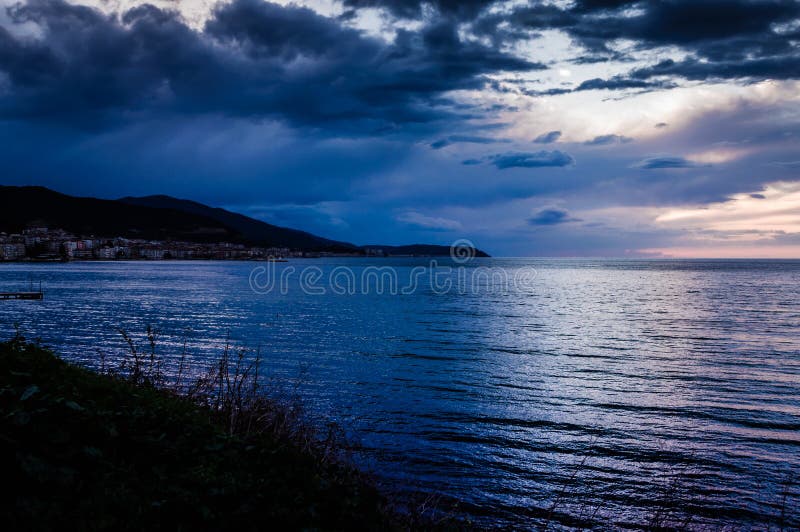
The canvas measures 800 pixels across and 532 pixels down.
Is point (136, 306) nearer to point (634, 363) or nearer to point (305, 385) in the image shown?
point (305, 385)

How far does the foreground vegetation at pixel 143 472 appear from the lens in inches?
253

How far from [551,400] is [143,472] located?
1733 centimetres

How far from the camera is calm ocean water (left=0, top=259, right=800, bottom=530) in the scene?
516 inches

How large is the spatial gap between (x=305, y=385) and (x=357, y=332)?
2001 centimetres

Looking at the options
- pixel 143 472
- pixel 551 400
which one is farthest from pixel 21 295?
pixel 143 472

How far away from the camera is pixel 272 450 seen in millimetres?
Result: 9727

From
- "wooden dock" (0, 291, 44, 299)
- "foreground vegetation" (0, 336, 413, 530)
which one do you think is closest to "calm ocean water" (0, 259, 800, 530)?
"foreground vegetation" (0, 336, 413, 530)

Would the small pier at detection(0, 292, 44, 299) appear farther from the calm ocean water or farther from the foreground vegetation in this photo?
the foreground vegetation

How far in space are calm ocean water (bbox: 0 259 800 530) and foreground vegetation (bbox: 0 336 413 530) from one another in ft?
16.6

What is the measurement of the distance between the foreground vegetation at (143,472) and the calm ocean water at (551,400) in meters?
5.05

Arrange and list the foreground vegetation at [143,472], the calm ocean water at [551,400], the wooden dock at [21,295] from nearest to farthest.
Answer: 1. the foreground vegetation at [143,472]
2. the calm ocean water at [551,400]
3. the wooden dock at [21,295]

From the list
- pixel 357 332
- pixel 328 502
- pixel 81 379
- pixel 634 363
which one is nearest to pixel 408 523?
pixel 328 502

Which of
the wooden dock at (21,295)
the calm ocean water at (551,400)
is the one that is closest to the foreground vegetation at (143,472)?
the calm ocean water at (551,400)

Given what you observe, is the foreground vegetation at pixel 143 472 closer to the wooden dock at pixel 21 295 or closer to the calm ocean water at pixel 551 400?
the calm ocean water at pixel 551 400
